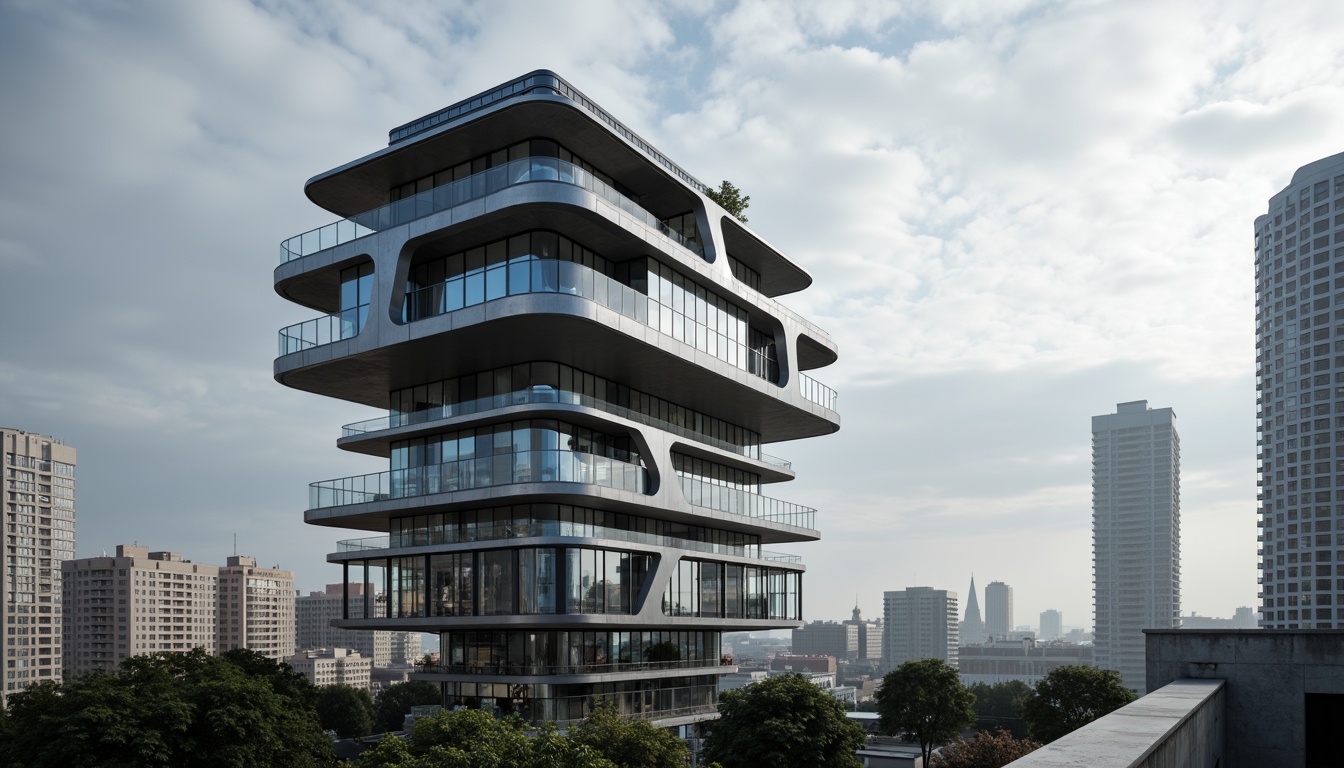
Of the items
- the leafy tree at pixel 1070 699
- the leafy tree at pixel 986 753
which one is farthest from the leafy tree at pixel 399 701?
the leafy tree at pixel 1070 699

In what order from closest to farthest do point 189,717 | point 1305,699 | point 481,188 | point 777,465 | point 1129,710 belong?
point 1129,710 < point 1305,699 < point 189,717 < point 481,188 < point 777,465

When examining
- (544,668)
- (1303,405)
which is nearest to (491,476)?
(544,668)

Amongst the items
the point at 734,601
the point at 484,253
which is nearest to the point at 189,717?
the point at 484,253

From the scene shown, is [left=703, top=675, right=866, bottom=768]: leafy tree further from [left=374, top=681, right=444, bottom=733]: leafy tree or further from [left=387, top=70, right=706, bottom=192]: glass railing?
[left=374, top=681, right=444, bottom=733]: leafy tree

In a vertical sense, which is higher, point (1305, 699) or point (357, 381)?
point (357, 381)

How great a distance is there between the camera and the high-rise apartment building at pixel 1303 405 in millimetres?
115875

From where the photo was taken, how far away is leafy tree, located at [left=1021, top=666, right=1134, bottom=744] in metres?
69.9

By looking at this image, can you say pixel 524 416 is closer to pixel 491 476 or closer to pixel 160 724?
pixel 491 476

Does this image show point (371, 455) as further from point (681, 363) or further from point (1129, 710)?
point (1129, 710)

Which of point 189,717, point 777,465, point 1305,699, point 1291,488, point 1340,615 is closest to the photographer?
point 1305,699

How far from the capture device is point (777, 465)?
204 ft

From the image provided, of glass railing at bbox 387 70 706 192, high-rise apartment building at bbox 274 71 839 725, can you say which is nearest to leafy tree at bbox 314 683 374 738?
high-rise apartment building at bbox 274 71 839 725

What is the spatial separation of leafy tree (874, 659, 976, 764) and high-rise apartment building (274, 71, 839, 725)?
95.8 feet

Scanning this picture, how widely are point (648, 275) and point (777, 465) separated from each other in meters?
18.5
